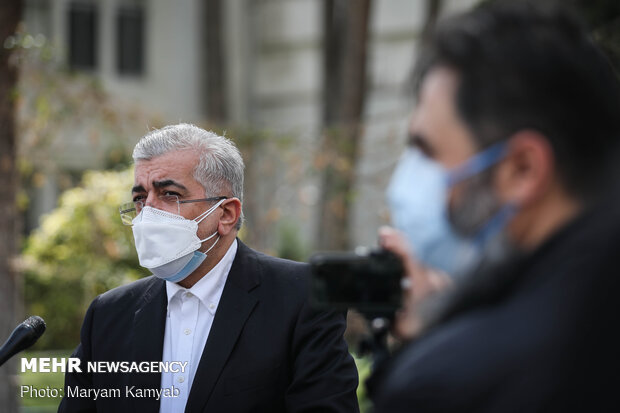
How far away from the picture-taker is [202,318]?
3.55 m

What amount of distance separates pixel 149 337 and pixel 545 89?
2.42 meters

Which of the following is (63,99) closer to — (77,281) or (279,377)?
(77,281)

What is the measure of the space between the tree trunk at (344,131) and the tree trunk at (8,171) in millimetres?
4858

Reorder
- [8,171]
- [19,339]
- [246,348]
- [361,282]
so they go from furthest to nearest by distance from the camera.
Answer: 1. [8,171]
2. [246,348]
3. [19,339]
4. [361,282]

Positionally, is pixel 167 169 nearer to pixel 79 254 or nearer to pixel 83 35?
pixel 79 254

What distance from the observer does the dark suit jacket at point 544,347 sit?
4.20 feet

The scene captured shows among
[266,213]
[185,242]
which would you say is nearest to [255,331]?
[185,242]

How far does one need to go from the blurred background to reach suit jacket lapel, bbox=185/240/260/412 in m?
0.83

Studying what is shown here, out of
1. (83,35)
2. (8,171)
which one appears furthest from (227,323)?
(83,35)

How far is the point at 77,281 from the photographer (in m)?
11.4

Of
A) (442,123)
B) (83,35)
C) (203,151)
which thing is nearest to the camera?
(442,123)

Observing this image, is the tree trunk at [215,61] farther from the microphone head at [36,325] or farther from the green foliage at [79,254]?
the microphone head at [36,325]

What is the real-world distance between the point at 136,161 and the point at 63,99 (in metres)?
4.99

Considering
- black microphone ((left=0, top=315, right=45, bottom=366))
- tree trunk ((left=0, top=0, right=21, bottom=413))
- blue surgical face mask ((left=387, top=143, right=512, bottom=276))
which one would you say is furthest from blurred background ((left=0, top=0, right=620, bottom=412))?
black microphone ((left=0, top=315, right=45, bottom=366))
